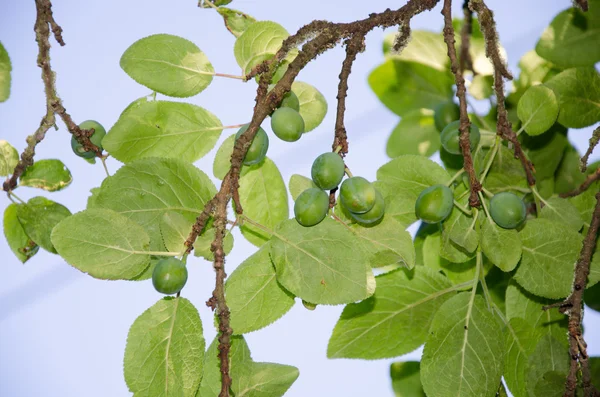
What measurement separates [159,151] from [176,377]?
0.39m

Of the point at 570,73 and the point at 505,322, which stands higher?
the point at 570,73

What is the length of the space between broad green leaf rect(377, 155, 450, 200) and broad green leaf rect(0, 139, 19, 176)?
0.71 meters

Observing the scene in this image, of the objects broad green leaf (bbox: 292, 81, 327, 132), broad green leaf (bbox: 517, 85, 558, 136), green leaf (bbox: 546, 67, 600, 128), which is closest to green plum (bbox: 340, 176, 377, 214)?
broad green leaf (bbox: 292, 81, 327, 132)

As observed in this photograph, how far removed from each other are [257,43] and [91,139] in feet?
1.16

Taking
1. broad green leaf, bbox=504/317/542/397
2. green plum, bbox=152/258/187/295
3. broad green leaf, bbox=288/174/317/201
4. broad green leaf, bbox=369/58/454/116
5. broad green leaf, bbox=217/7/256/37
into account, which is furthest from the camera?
broad green leaf, bbox=369/58/454/116

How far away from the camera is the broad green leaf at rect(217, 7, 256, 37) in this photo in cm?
125

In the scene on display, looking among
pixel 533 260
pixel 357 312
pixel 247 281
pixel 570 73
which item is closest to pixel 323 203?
pixel 247 281

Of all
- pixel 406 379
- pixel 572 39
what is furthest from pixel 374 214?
pixel 572 39

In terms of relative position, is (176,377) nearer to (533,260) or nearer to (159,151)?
(159,151)

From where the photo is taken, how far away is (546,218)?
1.19 m

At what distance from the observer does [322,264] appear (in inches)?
36.9

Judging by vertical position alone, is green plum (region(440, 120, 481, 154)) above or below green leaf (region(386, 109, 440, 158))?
below

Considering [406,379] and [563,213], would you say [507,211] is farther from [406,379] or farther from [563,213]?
[406,379]

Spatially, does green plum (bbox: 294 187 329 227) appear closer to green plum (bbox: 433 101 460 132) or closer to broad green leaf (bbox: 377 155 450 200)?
broad green leaf (bbox: 377 155 450 200)
